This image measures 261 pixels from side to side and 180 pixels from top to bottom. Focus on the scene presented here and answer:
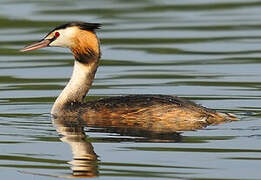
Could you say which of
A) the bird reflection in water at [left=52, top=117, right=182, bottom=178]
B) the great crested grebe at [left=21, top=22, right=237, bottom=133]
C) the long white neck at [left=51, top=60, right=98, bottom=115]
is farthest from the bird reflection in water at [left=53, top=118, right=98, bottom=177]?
the long white neck at [left=51, top=60, right=98, bottom=115]

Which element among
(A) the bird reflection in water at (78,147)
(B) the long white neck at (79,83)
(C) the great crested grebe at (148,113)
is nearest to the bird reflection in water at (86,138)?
(A) the bird reflection in water at (78,147)

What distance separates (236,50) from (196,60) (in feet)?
3.58

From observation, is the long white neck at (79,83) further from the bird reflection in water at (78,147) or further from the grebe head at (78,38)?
the bird reflection in water at (78,147)

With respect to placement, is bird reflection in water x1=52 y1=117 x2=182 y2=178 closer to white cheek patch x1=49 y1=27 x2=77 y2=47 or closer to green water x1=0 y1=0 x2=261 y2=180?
green water x1=0 y1=0 x2=261 y2=180

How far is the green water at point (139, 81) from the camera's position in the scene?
38.6ft

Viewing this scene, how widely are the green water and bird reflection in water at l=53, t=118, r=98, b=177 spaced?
0.01 metres

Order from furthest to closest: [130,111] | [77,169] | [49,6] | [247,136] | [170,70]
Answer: [49,6] → [170,70] → [130,111] → [247,136] → [77,169]

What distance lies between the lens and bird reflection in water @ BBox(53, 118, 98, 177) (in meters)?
11.6

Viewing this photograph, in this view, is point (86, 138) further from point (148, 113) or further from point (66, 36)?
point (66, 36)

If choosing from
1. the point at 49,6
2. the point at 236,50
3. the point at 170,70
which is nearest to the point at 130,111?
the point at 170,70

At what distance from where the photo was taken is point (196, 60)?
62.7 feet

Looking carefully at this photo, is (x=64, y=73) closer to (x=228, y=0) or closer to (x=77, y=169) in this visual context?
(x=77, y=169)

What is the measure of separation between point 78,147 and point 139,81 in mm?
4794

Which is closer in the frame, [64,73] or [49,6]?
[64,73]
